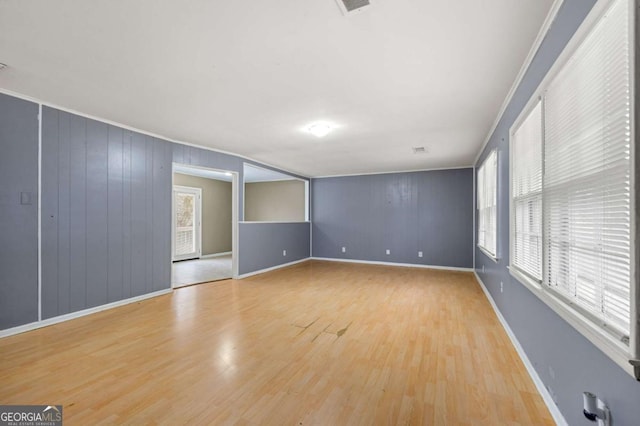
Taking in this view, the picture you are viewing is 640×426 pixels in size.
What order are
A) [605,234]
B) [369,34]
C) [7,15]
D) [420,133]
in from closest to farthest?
1. [605,234]
2. [7,15]
3. [369,34]
4. [420,133]

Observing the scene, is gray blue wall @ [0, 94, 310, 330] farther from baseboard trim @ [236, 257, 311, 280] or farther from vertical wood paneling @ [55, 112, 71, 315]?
baseboard trim @ [236, 257, 311, 280]

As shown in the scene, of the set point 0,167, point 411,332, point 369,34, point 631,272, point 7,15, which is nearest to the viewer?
point 631,272

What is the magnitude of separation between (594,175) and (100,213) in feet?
15.3

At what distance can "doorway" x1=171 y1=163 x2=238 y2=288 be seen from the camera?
24.8 ft

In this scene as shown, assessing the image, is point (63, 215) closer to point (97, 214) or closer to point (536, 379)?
point (97, 214)

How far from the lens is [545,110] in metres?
1.76

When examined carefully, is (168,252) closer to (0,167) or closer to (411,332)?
(0,167)

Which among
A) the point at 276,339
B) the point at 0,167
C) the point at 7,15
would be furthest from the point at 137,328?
the point at 7,15

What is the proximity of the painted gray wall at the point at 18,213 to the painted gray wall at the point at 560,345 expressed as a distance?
4.59 metres

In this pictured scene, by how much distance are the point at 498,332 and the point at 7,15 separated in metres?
4.71

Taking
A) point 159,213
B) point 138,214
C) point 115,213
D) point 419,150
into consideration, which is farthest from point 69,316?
point 419,150

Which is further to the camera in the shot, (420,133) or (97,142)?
(420,133)

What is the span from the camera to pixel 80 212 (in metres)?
3.33

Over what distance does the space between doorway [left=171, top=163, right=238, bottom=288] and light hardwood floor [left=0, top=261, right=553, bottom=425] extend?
12.0ft
